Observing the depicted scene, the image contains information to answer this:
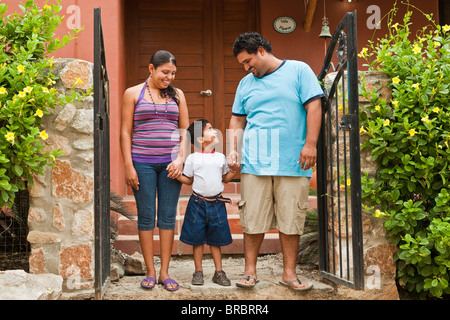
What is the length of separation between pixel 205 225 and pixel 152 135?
2.17 feet

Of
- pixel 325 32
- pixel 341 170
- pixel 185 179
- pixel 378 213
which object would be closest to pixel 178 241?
pixel 185 179

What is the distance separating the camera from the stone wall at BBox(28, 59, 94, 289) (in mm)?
2801

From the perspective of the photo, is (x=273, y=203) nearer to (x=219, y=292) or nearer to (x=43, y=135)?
(x=219, y=292)

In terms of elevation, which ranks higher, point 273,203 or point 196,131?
point 196,131

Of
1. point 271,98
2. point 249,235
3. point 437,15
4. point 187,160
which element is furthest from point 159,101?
point 437,15


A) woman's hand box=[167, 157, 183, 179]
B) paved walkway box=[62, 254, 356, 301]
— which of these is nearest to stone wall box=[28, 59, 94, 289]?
paved walkway box=[62, 254, 356, 301]

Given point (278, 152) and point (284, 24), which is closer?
point (278, 152)

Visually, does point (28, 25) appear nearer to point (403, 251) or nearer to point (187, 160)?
point (187, 160)

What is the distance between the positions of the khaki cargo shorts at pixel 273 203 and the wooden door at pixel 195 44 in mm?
2800

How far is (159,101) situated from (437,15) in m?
4.16

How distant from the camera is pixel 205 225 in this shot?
3.04 meters

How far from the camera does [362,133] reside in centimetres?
292

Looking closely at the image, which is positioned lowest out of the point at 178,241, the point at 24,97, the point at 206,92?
the point at 178,241

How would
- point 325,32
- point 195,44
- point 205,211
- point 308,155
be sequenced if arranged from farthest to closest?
point 195,44, point 325,32, point 205,211, point 308,155
